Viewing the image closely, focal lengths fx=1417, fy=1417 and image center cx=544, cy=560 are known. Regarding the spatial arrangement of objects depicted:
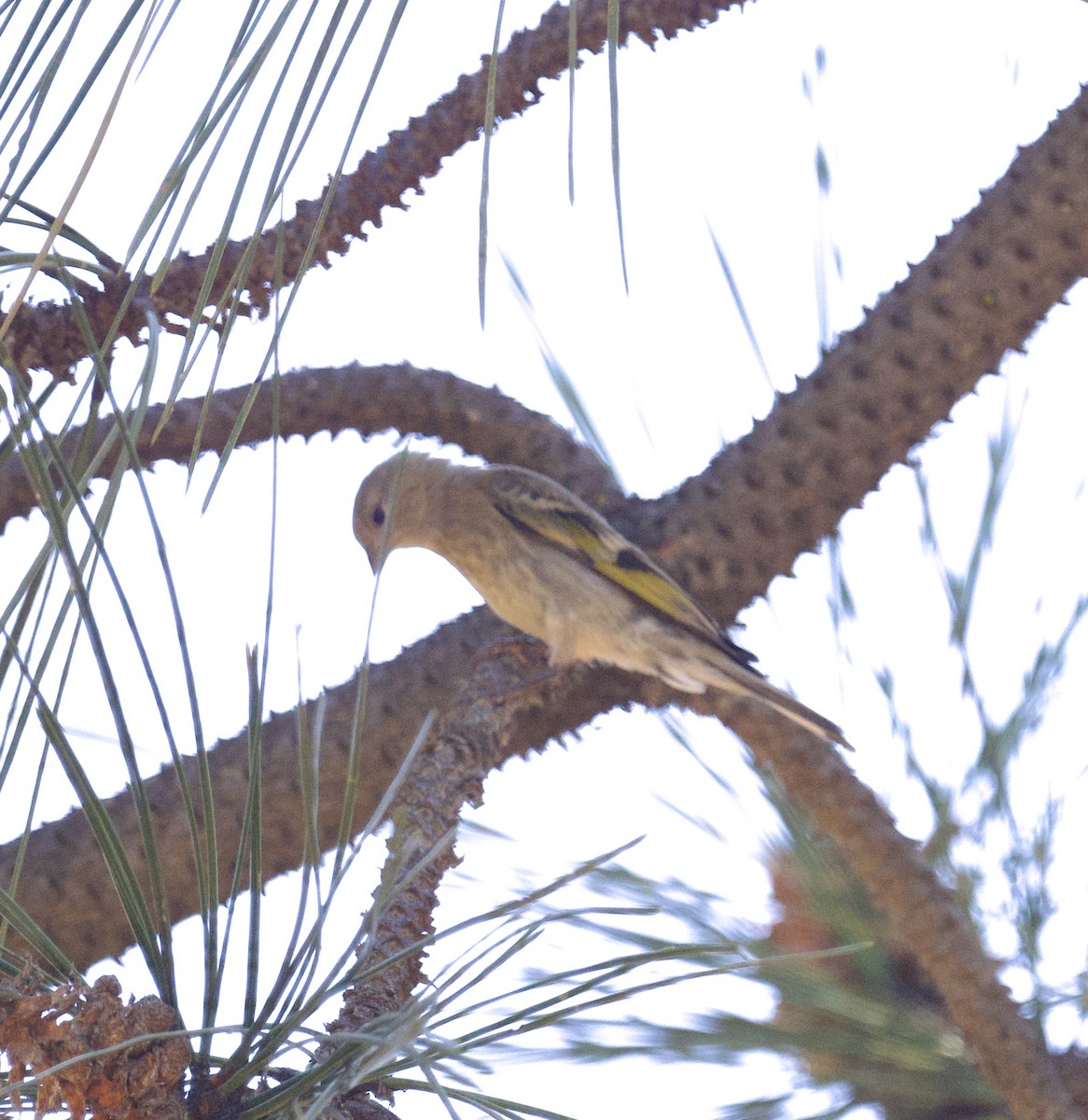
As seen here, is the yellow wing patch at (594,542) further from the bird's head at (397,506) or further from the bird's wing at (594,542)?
the bird's head at (397,506)

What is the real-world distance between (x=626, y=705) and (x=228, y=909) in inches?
49.8

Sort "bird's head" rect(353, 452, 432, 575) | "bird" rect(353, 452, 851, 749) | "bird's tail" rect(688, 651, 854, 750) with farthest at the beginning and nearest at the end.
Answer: "bird's head" rect(353, 452, 432, 575) < "bird" rect(353, 452, 851, 749) < "bird's tail" rect(688, 651, 854, 750)

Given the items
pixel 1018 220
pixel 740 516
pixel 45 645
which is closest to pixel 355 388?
pixel 740 516

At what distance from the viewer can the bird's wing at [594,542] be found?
2395 mm

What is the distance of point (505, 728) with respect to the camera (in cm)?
184

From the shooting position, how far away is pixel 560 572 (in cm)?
317

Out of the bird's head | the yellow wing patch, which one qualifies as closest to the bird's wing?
the yellow wing patch

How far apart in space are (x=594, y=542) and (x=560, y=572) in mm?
292

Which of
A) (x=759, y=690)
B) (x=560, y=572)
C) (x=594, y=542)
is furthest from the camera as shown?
A: (x=560, y=572)

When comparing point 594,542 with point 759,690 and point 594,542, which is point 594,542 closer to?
point 594,542

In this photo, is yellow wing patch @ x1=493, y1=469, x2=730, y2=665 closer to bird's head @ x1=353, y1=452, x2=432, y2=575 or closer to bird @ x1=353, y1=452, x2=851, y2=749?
bird @ x1=353, y1=452, x2=851, y2=749

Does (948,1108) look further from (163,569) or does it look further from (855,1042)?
(163,569)

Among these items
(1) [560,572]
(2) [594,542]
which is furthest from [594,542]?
(1) [560,572]

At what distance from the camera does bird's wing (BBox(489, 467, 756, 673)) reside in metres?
2.39
